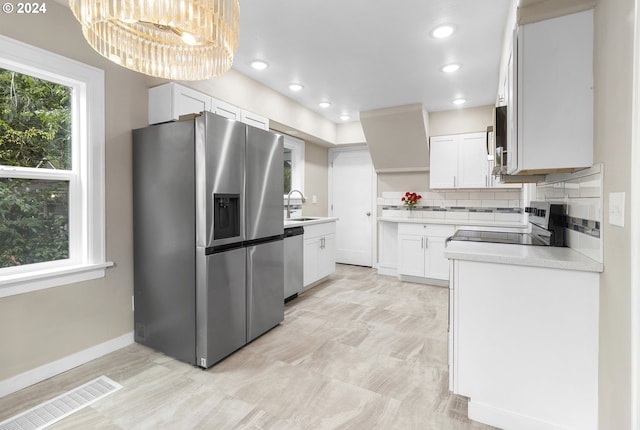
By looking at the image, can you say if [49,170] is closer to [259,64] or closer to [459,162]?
[259,64]

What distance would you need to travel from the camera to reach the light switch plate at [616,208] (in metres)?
1.17

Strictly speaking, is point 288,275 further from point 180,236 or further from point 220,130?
point 220,130

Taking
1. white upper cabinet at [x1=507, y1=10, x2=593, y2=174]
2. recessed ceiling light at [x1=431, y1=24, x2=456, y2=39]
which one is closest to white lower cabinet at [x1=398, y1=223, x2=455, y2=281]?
recessed ceiling light at [x1=431, y1=24, x2=456, y2=39]

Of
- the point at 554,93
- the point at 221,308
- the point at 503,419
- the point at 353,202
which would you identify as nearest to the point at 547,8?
the point at 554,93

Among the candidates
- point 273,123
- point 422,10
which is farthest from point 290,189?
point 422,10

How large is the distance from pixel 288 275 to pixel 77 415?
6.93ft

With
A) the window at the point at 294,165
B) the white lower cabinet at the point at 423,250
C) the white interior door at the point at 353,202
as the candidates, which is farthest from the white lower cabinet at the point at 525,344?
the white interior door at the point at 353,202

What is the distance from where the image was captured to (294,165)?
5.12m

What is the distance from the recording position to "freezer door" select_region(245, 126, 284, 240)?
2598mm

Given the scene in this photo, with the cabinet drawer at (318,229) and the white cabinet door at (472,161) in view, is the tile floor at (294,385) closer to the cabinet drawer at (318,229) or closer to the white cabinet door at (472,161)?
the cabinet drawer at (318,229)

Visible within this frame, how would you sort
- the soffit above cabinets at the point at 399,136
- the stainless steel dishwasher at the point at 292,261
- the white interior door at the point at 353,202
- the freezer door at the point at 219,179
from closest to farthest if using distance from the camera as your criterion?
the freezer door at the point at 219,179 < the stainless steel dishwasher at the point at 292,261 < the soffit above cabinets at the point at 399,136 < the white interior door at the point at 353,202

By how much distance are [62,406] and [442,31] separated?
3.59 m

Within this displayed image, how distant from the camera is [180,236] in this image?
228 cm

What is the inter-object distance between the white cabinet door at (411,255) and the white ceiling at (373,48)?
191 cm
